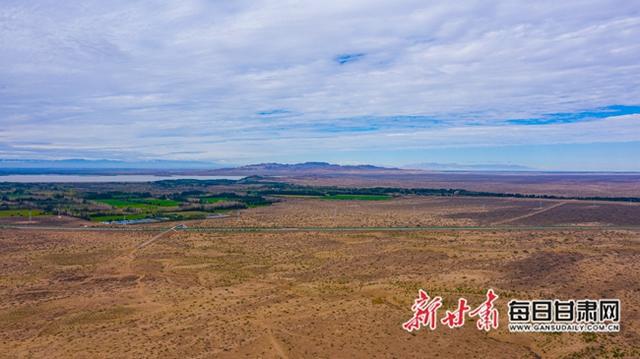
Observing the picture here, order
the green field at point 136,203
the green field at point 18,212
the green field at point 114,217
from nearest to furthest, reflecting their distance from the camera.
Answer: the green field at point 114,217, the green field at point 18,212, the green field at point 136,203

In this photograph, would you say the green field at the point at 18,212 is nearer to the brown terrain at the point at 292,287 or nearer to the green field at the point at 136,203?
the green field at the point at 136,203

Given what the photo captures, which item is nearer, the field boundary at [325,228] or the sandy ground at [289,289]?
the sandy ground at [289,289]

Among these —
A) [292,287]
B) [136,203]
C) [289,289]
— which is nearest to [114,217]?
[136,203]

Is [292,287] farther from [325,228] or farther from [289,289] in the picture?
[325,228]

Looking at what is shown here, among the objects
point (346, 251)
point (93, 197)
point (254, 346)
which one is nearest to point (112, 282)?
point (254, 346)

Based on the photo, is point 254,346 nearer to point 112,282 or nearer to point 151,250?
point 112,282

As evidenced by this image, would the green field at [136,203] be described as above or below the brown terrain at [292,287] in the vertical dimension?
above

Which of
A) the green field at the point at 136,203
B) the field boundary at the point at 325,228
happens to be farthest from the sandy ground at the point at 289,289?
the green field at the point at 136,203

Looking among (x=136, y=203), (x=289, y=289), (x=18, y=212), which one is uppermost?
(x=136, y=203)

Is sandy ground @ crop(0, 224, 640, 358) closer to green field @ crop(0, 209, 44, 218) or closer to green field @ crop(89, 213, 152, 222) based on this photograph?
green field @ crop(89, 213, 152, 222)
